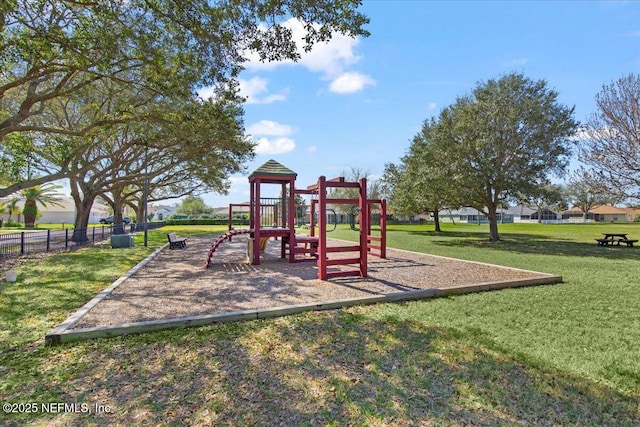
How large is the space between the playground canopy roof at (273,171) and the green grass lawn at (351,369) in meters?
6.16

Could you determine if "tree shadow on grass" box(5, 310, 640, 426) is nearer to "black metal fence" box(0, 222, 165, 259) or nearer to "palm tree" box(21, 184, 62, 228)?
"black metal fence" box(0, 222, 165, 259)

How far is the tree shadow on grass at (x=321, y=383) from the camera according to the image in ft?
8.39

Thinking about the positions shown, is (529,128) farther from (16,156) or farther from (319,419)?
(16,156)

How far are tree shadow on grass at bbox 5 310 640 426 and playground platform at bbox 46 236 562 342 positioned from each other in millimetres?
584

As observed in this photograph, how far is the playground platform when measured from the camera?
464cm

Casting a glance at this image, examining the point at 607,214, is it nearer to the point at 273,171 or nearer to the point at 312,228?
the point at 312,228

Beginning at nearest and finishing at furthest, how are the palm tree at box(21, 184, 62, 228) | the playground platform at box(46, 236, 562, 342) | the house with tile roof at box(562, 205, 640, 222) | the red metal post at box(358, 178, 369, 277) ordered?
the playground platform at box(46, 236, 562, 342), the red metal post at box(358, 178, 369, 277), the palm tree at box(21, 184, 62, 228), the house with tile roof at box(562, 205, 640, 222)

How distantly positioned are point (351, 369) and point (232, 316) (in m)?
2.13

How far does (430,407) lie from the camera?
2666mm

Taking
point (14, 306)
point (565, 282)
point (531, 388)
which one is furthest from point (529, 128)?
point (14, 306)

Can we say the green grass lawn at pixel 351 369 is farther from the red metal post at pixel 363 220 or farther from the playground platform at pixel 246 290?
the red metal post at pixel 363 220

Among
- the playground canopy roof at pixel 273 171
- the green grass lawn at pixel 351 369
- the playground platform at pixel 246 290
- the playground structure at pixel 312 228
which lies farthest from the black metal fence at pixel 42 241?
the playground canopy roof at pixel 273 171

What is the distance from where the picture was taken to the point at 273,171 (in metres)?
10.8

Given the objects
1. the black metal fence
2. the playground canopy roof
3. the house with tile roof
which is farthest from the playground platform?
the house with tile roof
